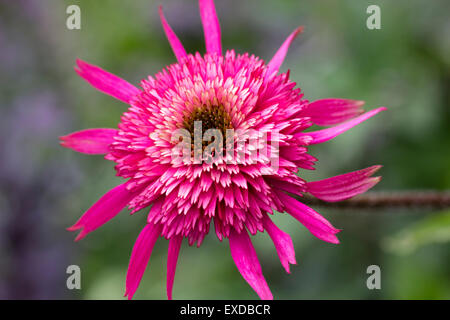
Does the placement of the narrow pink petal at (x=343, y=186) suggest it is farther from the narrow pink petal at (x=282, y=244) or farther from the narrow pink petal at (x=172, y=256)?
the narrow pink petal at (x=172, y=256)

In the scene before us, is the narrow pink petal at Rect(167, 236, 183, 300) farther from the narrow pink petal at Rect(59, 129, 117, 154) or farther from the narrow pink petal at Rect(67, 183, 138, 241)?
the narrow pink petal at Rect(59, 129, 117, 154)

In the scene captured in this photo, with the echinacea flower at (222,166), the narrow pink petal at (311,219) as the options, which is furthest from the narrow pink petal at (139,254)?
the narrow pink petal at (311,219)

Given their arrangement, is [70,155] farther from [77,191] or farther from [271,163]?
[271,163]

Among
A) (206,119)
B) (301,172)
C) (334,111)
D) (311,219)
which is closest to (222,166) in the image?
(206,119)

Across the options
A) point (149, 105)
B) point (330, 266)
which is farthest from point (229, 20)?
point (149, 105)

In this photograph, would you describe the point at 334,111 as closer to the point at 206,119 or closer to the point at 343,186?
the point at 343,186

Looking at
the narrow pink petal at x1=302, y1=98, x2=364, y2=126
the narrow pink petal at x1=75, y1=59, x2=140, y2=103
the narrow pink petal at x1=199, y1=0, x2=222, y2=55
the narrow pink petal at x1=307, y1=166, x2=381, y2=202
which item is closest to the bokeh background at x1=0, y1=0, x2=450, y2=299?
the narrow pink petal at x1=302, y1=98, x2=364, y2=126
